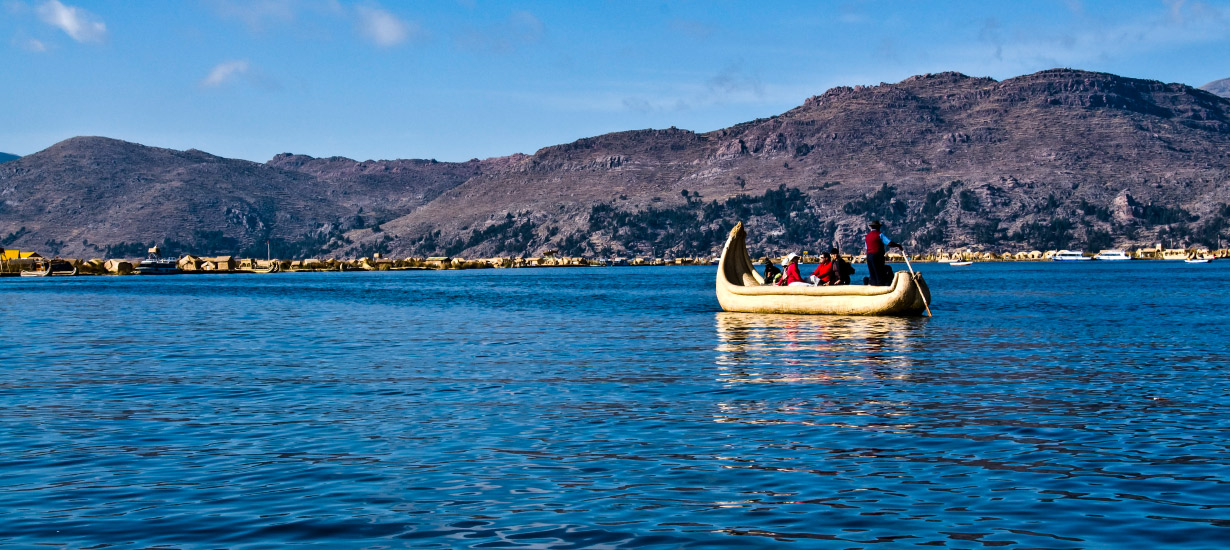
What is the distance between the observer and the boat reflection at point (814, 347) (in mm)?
22562

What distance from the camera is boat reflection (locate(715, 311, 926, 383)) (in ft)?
74.0

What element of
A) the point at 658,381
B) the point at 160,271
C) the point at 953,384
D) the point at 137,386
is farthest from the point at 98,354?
the point at 160,271

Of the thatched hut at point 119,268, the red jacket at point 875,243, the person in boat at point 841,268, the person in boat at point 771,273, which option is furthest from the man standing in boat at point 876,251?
the thatched hut at point 119,268

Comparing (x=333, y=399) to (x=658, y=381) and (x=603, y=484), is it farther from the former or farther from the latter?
(x=603, y=484)

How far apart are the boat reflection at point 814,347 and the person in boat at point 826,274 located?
1.23 meters

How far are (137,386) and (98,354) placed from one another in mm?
8218

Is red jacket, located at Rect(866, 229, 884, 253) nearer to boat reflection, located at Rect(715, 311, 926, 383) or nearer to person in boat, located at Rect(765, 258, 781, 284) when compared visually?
boat reflection, located at Rect(715, 311, 926, 383)

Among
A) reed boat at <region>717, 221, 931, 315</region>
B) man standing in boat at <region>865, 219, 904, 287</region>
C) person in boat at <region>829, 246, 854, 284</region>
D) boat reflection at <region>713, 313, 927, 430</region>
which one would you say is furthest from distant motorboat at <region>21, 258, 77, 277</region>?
man standing in boat at <region>865, 219, 904, 287</region>

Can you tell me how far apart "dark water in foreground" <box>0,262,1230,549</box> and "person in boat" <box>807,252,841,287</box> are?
1065 centimetres

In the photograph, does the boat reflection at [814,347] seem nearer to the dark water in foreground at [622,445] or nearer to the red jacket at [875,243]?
the dark water in foreground at [622,445]

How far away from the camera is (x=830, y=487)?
11438mm

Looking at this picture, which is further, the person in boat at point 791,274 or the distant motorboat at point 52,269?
the distant motorboat at point 52,269

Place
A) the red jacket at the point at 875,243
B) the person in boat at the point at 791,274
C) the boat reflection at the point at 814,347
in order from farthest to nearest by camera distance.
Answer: the person in boat at the point at 791,274 → the red jacket at the point at 875,243 → the boat reflection at the point at 814,347

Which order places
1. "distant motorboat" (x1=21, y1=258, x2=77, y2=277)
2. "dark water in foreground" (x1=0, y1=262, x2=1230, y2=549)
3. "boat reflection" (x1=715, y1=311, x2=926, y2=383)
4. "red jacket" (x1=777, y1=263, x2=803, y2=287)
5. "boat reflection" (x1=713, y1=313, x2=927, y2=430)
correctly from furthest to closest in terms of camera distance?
"distant motorboat" (x1=21, y1=258, x2=77, y2=277), "red jacket" (x1=777, y1=263, x2=803, y2=287), "boat reflection" (x1=715, y1=311, x2=926, y2=383), "boat reflection" (x1=713, y1=313, x2=927, y2=430), "dark water in foreground" (x1=0, y1=262, x2=1230, y2=549)
